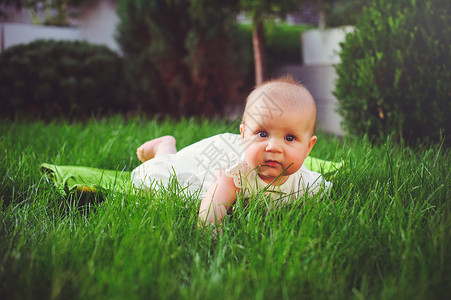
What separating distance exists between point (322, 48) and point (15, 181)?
5149mm

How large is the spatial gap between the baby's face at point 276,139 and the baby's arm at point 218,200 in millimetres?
141

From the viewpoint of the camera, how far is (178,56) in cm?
586

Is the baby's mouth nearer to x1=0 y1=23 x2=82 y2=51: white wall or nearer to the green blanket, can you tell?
the green blanket

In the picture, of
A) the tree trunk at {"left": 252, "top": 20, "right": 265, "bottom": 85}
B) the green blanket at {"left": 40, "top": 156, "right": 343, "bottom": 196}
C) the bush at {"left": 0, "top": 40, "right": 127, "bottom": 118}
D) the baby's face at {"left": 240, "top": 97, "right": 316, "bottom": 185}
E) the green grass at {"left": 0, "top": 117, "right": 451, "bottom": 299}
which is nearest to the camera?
the green grass at {"left": 0, "top": 117, "right": 451, "bottom": 299}

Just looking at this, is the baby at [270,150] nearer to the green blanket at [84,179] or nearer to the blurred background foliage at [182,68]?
the green blanket at [84,179]

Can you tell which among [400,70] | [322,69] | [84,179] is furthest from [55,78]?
[400,70]

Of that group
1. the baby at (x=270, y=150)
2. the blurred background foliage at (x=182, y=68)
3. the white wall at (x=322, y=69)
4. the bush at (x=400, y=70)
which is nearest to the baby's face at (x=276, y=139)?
the baby at (x=270, y=150)

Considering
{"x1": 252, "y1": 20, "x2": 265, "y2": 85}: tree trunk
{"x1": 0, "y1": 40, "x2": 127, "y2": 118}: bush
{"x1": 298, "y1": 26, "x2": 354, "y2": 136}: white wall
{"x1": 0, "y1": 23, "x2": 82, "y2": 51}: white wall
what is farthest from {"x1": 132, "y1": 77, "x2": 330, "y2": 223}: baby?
{"x1": 0, "y1": 23, "x2": 82, "y2": 51}: white wall

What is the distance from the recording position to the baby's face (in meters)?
1.59

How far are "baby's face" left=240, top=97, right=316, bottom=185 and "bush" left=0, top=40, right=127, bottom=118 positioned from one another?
403cm

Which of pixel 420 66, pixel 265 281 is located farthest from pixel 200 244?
pixel 420 66

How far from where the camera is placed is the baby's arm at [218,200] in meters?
1.64

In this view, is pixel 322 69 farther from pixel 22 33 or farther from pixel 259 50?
pixel 22 33

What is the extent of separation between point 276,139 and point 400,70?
1806mm
